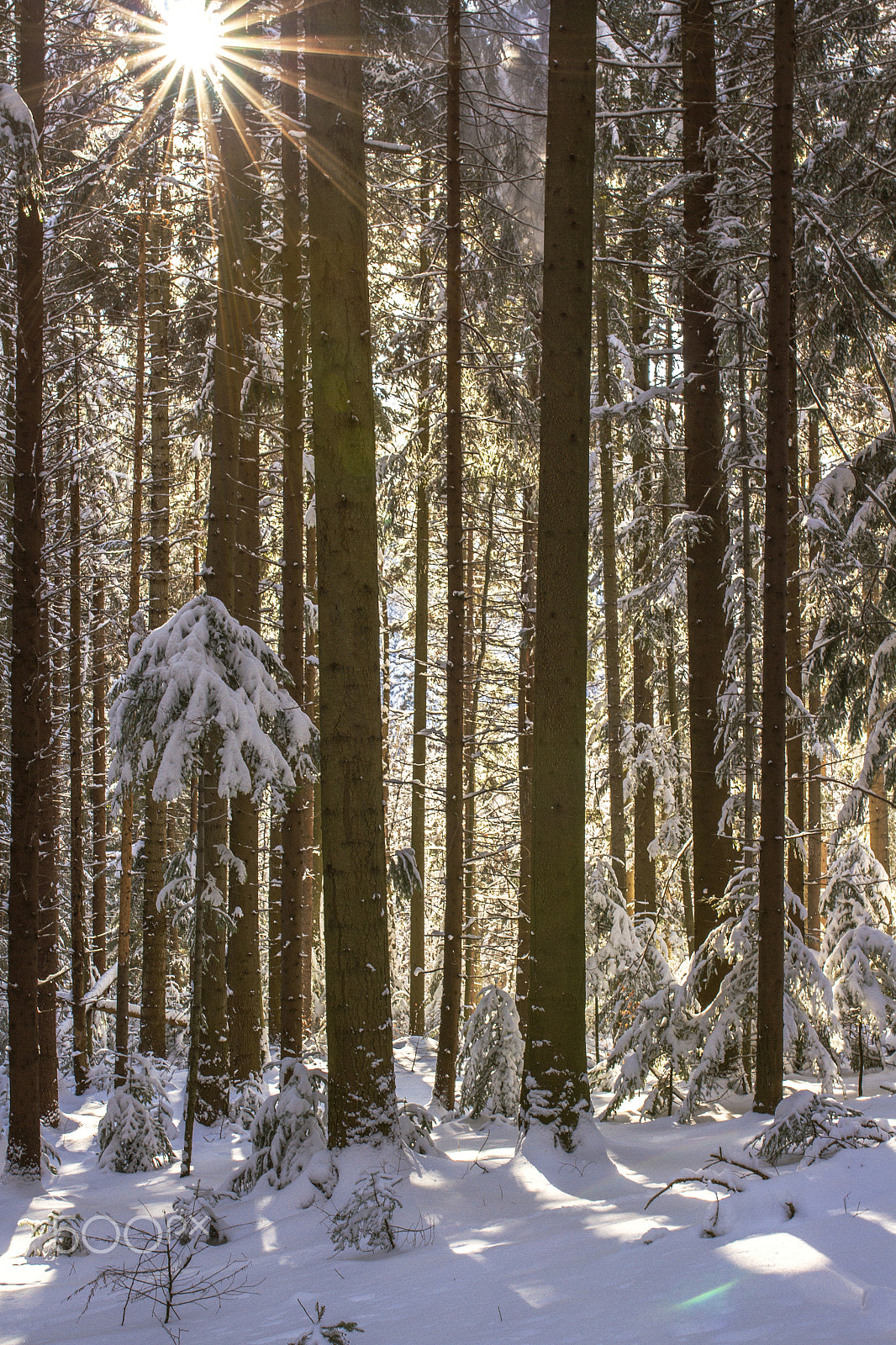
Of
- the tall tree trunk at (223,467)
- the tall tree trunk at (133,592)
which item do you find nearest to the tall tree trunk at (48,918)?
the tall tree trunk at (133,592)

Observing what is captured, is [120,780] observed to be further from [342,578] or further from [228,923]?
[342,578]

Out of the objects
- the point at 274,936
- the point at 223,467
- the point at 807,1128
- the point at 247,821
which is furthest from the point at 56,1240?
the point at 274,936

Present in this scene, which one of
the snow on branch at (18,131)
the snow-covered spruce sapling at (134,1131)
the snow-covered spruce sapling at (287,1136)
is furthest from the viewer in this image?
the snow-covered spruce sapling at (134,1131)

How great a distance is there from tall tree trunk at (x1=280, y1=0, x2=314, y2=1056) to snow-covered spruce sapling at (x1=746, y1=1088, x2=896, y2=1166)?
5212 millimetres

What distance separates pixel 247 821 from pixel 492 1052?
12.2 feet

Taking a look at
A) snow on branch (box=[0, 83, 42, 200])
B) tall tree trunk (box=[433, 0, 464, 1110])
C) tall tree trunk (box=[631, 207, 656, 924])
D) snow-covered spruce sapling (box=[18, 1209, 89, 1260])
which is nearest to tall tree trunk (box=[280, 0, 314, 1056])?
tall tree trunk (box=[433, 0, 464, 1110])

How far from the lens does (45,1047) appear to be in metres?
10.9

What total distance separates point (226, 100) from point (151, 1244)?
10.4 meters

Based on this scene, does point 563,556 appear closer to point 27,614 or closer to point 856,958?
point 27,614

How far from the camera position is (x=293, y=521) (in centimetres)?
986

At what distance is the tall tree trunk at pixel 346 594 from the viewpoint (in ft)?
18.2

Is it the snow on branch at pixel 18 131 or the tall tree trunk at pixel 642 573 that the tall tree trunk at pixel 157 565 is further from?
the tall tree trunk at pixel 642 573

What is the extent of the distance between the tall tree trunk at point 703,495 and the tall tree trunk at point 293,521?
13.4ft

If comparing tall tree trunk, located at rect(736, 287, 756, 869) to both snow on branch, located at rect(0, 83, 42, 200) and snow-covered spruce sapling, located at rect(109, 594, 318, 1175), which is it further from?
snow on branch, located at rect(0, 83, 42, 200)
